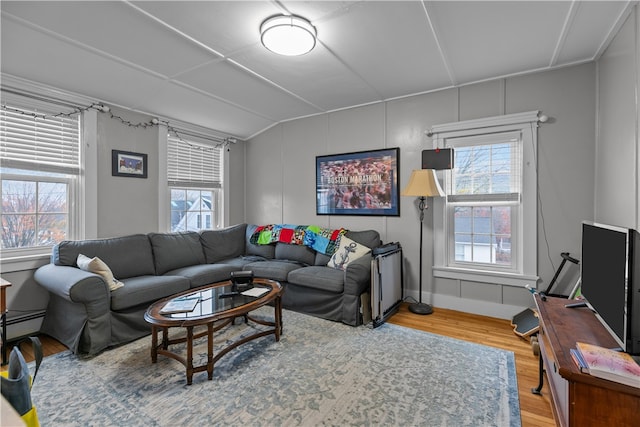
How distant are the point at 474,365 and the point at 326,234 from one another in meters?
2.18

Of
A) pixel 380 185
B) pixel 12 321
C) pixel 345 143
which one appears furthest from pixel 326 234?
pixel 12 321

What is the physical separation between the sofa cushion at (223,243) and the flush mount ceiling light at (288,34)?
2670 mm

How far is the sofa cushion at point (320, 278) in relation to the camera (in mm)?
3154

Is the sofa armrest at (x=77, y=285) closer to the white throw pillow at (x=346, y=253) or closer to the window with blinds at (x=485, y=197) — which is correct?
the white throw pillow at (x=346, y=253)

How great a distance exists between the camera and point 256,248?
4.43 meters

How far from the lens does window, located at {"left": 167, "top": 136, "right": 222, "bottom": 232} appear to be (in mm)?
4215

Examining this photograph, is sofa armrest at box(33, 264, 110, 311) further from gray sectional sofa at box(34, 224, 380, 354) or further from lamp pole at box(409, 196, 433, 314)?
lamp pole at box(409, 196, 433, 314)

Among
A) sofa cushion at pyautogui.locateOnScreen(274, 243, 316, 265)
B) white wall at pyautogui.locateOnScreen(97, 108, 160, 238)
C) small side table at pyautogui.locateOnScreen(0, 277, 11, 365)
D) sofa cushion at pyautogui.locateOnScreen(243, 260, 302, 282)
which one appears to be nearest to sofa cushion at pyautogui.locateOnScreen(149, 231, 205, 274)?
white wall at pyautogui.locateOnScreen(97, 108, 160, 238)

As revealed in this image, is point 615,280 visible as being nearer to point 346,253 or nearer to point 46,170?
point 346,253

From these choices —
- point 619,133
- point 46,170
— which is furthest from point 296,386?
point 46,170

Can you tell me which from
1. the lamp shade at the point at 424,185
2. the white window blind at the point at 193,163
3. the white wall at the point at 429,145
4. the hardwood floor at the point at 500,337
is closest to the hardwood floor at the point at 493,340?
the hardwood floor at the point at 500,337

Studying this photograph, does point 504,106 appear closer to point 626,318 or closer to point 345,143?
point 345,143

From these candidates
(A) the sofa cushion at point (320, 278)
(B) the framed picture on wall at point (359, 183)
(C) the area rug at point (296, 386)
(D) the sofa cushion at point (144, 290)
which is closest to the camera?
(C) the area rug at point (296, 386)

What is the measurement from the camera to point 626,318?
1.33m
